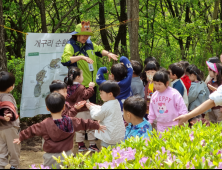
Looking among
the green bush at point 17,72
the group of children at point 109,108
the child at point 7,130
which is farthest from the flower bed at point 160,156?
the green bush at point 17,72

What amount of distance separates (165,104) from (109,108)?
823mm

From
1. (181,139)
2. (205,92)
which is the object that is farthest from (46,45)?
(181,139)

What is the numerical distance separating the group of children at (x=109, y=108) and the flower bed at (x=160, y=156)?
515 millimetres

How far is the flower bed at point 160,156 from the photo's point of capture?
1.96m

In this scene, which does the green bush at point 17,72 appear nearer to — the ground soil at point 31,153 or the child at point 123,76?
the ground soil at point 31,153

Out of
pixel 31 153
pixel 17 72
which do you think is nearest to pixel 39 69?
pixel 17 72

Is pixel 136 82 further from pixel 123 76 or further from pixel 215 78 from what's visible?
pixel 215 78

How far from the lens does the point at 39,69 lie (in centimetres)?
571

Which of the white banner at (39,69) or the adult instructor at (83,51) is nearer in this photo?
the adult instructor at (83,51)

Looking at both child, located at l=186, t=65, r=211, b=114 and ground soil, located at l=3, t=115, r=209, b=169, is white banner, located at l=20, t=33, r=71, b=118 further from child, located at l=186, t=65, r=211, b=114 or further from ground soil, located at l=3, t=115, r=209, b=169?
child, located at l=186, t=65, r=211, b=114

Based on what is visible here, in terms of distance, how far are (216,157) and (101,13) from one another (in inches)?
344

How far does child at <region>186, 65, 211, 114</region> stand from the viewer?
15.4ft

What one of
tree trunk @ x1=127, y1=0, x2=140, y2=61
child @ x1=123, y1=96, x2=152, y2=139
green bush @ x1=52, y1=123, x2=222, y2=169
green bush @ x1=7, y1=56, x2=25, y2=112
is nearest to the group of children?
child @ x1=123, y1=96, x2=152, y2=139

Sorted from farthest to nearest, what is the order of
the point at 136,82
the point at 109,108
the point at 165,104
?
the point at 136,82 < the point at 165,104 < the point at 109,108
